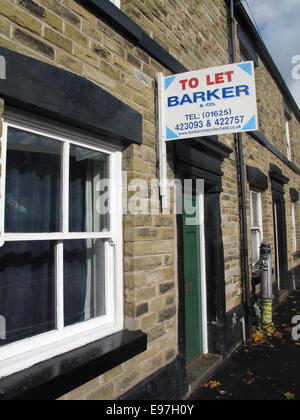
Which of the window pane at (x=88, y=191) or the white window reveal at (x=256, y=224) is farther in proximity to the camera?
the white window reveal at (x=256, y=224)

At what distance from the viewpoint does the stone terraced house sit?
190cm

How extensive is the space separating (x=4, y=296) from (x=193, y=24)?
13.8 feet

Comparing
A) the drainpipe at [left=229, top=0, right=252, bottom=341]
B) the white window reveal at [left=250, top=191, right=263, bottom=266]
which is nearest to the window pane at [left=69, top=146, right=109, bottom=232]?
the drainpipe at [left=229, top=0, right=252, bottom=341]

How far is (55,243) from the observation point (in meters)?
2.16

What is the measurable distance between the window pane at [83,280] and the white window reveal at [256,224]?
4624mm

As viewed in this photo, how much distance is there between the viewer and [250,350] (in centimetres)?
473

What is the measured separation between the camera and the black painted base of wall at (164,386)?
2.52 meters

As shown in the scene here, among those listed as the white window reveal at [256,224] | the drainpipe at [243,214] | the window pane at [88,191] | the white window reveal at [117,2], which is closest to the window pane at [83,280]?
the window pane at [88,191]

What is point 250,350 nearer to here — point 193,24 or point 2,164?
point 2,164

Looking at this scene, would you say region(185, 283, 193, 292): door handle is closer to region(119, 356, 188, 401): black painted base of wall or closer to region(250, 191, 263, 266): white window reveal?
region(119, 356, 188, 401): black painted base of wall

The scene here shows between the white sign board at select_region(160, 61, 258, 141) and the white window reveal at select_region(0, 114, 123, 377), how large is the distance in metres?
0.83

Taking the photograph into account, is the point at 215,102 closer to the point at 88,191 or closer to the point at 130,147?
the point at 130,147
